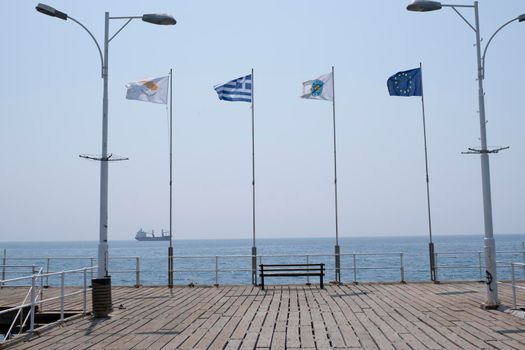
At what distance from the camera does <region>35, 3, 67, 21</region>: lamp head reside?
12844 mm

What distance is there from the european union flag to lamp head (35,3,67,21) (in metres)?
11.7

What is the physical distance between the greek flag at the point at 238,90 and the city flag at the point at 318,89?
6.79 feet

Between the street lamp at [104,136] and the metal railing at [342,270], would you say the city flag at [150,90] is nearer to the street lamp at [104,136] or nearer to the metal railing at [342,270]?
the street lamp at [104,136]

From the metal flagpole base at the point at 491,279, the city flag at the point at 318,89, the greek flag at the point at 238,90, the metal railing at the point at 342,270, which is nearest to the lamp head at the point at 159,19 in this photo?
the metal railing at the point at 342,270

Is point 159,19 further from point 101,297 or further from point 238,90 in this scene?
point 238,90

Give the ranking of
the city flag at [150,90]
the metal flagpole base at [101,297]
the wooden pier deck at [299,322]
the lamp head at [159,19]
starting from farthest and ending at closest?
the city flag at [150,90] < the lamp head at [159,19] < the metal flagpole base at [101,297] < the wooden pier deck at [299,322]

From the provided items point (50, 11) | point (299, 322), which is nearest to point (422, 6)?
point (299, 322)

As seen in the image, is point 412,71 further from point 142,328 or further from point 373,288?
point 142,328

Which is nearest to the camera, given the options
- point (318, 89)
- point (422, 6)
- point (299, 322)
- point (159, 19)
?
point (299, 322)

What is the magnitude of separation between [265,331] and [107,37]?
27.6 feet

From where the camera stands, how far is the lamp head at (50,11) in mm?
12844

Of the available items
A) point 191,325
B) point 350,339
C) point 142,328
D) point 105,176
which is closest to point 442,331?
point 350,339

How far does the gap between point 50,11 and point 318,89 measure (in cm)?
1084

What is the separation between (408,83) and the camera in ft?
67.1
